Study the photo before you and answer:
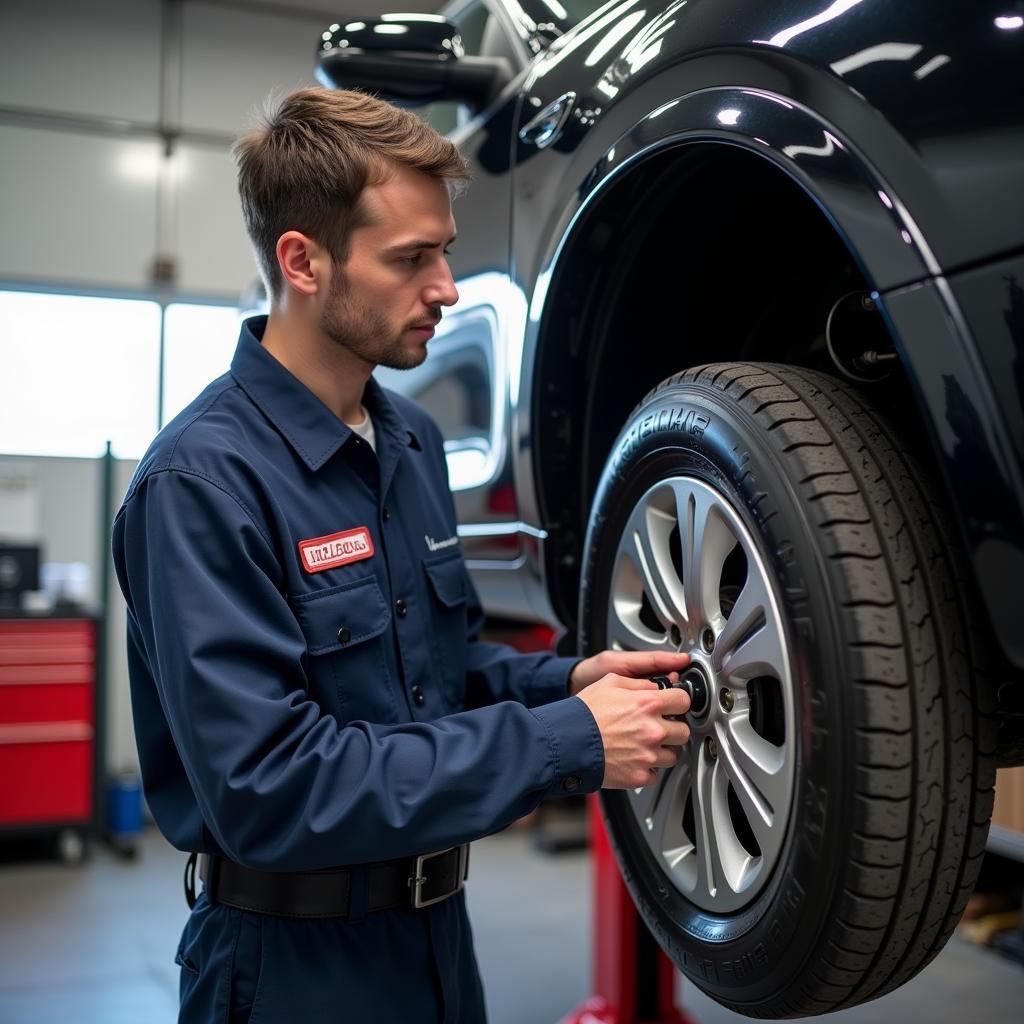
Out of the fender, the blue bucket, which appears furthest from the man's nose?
the blue bucket

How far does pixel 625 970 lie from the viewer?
2.62m

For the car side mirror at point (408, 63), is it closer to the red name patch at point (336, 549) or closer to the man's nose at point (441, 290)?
the man's nose at point (441, 290)

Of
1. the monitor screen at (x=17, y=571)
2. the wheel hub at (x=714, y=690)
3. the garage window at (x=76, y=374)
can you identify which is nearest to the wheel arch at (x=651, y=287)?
the wheel hub at (x=714, y=690)

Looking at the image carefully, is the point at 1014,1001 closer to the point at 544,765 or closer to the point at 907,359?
the point at 544,765

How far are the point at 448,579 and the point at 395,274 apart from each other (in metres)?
0.37

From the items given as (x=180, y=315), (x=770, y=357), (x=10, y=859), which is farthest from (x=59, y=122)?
(x=770, y=357)

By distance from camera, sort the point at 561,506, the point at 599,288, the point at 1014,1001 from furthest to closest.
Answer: the point at 1014,1001 → the point at 561,506 → the point at 599,288

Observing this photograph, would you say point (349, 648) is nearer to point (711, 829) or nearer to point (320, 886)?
point (320, 886)

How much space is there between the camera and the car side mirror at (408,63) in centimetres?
149

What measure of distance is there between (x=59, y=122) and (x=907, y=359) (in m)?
5.55

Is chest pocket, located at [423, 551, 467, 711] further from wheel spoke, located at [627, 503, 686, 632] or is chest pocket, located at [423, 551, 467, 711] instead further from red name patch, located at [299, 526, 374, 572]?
wheel spoke, located at [627, 503, 686, 632]

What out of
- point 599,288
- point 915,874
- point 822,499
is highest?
point 599,288

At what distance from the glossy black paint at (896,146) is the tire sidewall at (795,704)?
126 mm

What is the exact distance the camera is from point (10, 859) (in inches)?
182
